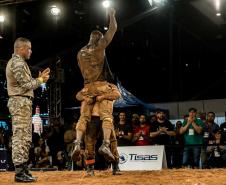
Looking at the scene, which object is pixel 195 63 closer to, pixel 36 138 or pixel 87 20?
pixel 87 20

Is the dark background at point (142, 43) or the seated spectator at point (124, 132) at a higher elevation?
the dark background at point (142, 43)

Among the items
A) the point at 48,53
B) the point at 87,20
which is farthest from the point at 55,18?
the point at 48,53

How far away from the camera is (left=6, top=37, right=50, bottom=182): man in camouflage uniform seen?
5941 millimetres

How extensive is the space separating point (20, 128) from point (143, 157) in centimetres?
455

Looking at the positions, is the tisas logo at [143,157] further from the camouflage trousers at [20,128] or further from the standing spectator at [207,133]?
the camouflage trousers at [20,128]

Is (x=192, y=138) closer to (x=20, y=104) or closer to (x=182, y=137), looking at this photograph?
(x=182, y=137)

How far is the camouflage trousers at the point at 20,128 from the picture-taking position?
5941mm

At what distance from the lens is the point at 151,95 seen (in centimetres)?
2145

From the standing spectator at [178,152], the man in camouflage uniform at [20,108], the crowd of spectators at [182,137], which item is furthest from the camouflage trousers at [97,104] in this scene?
the standing spectator at [178,152]

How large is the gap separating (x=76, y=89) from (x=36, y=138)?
9127 mm

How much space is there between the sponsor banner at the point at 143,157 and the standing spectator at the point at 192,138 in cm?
54

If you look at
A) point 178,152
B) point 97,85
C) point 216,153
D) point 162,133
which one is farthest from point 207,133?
point 97,85

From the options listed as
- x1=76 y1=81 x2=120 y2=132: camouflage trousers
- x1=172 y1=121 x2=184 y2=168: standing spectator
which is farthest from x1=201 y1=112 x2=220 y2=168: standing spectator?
x1=76 y1=81 x2=120 y2=132: camouflage trousers

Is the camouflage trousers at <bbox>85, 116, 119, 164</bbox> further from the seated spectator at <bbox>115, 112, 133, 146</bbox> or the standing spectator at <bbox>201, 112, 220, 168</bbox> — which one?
the standing spectator at <bbox>201, 112, 220, 168</bbox>
